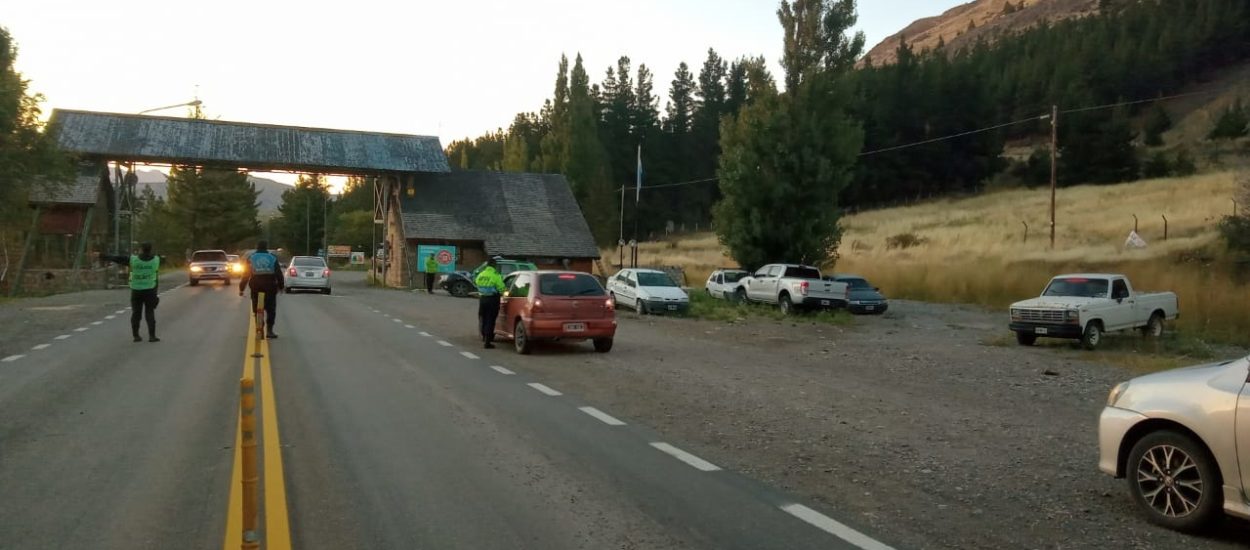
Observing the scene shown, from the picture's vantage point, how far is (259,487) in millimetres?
6598

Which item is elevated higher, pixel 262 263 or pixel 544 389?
pixel 262 263

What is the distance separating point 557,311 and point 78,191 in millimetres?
38565

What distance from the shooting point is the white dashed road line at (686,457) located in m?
7.59

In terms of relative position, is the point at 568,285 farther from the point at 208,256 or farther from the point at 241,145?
the point at 241,145

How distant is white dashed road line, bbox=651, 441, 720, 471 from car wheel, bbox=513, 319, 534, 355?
8.09 meters

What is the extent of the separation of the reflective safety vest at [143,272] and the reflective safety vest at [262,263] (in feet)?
5.39

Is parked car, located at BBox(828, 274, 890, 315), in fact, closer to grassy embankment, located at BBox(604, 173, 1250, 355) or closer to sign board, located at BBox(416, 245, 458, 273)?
grassy embankment, located at BBox(604, 173, 1250, 355)

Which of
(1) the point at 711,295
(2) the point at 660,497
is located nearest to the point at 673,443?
(2) the point at 660,497

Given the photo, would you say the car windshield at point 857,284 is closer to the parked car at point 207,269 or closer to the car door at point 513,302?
the car door at point 513,302

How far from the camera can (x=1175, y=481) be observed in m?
5.91

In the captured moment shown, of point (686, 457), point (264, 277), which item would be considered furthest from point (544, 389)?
point (264, 277)

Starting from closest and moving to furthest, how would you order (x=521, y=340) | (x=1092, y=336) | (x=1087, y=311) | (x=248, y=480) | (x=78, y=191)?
(x=248, y=480) < (x=521, y=340) < (x=1087, y=311) < (x=1092, y=336) < (x=78, y=191)

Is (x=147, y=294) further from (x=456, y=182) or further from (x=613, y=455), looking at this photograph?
(x=456, y=182)

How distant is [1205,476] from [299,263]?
120ft
